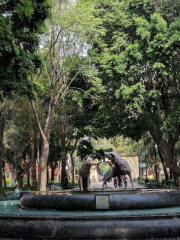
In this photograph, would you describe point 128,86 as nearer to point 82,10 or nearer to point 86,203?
point 82,10

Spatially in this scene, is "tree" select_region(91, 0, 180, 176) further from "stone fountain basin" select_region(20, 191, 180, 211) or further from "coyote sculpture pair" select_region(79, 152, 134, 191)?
"stone fountain basin" select_region(20, 191, 180, 211)

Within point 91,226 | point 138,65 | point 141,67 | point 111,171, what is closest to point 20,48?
point 111,171

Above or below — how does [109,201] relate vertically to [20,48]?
below

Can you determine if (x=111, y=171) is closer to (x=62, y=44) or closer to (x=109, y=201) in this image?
(x=109, y=201)

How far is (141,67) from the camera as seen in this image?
2000cm

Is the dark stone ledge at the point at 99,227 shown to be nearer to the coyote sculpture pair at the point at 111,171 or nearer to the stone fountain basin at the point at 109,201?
the stone fountain basin at the point at 109,201

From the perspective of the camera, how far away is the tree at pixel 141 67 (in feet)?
61.4

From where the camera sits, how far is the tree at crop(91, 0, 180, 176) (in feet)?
61.4

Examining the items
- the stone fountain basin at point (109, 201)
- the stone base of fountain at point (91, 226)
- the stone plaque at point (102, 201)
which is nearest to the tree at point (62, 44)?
the stone fountain basin at point (109, 201)

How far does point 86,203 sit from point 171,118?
11877 millimetres

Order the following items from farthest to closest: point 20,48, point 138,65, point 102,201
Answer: point 138,65 → point 20,48 → point 102,201

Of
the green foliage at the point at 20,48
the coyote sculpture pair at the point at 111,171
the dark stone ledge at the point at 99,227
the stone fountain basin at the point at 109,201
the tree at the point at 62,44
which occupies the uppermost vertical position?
the tree at the point at 62,44

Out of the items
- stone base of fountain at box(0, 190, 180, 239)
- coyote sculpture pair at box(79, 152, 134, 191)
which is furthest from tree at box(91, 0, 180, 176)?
stone base of fountain at box(0, 190, 180, 239)

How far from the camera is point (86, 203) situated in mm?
8195
